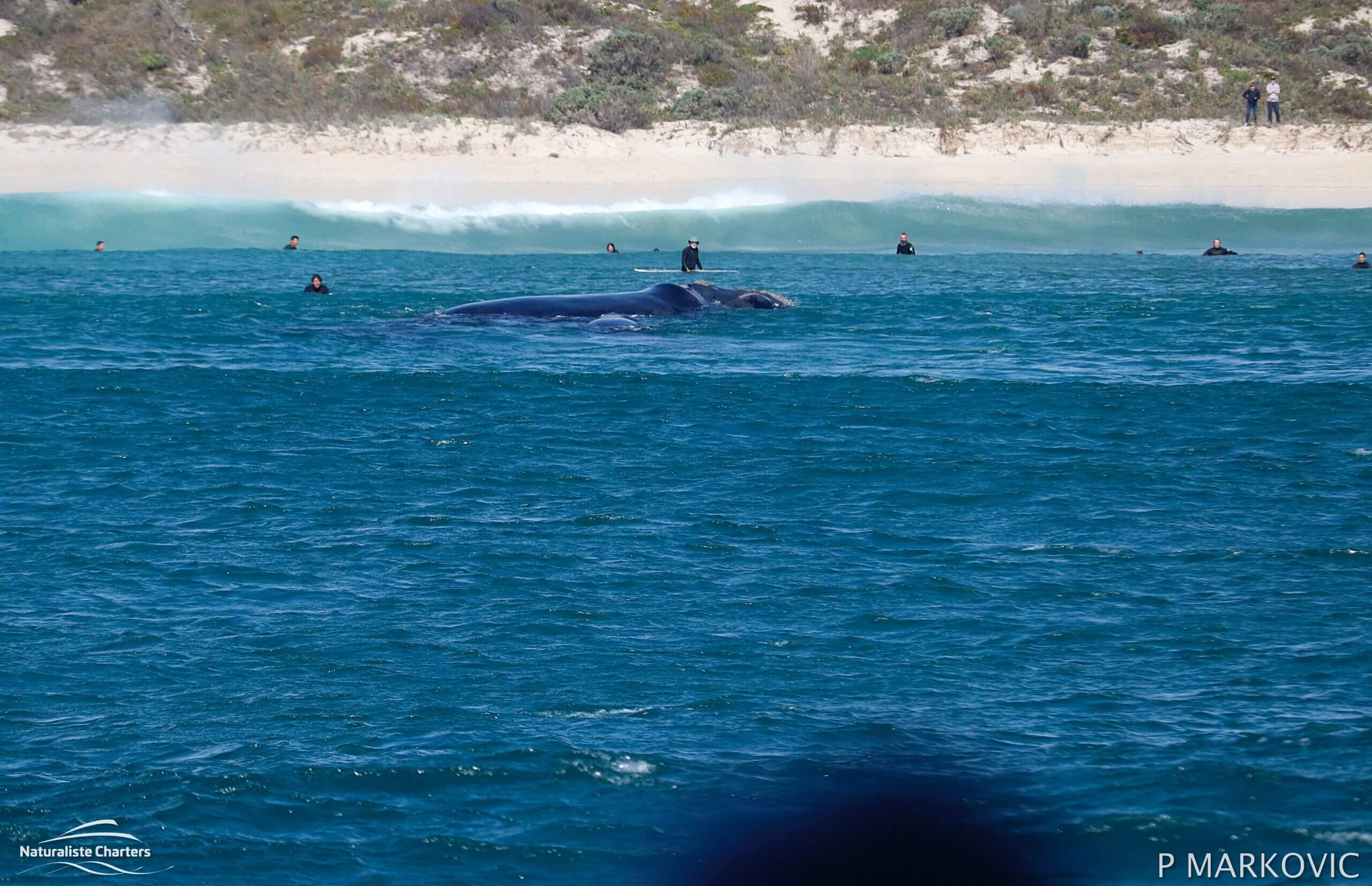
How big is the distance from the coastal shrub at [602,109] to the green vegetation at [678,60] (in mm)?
82

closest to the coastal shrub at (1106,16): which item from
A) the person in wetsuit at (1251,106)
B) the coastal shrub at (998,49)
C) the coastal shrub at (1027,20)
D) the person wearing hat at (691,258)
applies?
the coastal shrub at (1027,20)

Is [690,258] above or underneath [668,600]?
above

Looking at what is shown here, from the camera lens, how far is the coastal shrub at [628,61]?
52812 millimetres

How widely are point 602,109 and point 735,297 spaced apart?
24076mm

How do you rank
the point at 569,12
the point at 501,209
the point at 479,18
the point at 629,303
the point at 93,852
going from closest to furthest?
the point at 93,852, the point at 629,303, the point at 501,209, the point at 479,18, the point at 569,12

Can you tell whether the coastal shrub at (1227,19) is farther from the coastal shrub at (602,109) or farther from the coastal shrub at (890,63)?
the coastal shrub at (602,109)

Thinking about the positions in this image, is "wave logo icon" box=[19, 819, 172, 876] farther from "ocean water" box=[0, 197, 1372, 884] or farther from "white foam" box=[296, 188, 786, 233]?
"white foam" box=[296, 188, 786, 233]

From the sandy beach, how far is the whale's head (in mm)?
18614

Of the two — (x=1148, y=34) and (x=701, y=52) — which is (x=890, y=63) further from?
(x=1148, y=34)

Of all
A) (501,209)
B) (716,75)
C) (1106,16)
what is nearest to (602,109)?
(716,75)

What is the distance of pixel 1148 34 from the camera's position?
53.4m

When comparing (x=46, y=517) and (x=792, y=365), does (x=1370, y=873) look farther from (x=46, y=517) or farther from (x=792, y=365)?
(x=792, y=365)

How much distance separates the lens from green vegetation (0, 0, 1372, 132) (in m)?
50.1

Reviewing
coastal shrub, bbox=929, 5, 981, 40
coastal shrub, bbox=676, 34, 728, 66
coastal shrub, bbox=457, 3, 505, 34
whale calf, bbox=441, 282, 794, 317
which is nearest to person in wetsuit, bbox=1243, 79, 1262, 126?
coastal shrub, bbox=929, 5, 981, 40
